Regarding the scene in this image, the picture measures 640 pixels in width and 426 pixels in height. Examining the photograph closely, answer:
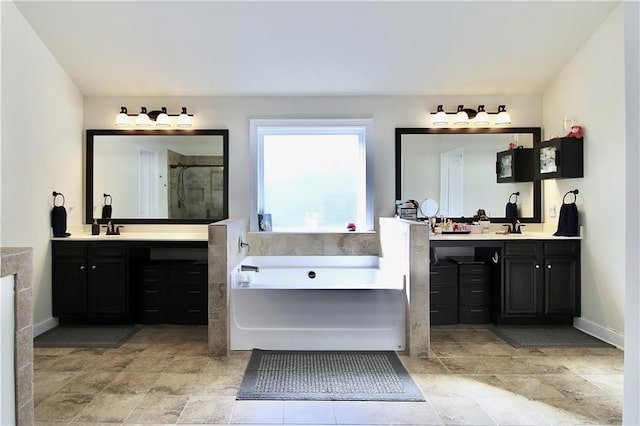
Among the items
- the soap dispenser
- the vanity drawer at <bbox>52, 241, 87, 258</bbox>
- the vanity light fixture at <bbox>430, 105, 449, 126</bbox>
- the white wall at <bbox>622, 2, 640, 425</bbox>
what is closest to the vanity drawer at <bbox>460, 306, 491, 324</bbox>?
the vanity light fixture at <bbox>430, 105, 449, 126</bbox>

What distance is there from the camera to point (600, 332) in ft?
12.0

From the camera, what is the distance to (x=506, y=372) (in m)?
2.94

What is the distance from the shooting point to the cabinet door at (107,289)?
399 centimetres

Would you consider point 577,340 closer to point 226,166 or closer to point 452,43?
point 452,43

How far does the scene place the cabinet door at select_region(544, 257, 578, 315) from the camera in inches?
155

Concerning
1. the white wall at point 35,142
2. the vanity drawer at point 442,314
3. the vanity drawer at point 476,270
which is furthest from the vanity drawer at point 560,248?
the white wall at point 35,142

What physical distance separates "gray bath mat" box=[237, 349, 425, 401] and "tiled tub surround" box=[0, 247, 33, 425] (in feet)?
3.99

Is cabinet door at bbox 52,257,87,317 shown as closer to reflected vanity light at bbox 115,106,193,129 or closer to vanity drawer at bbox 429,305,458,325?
reflected vanity light at bbox 115,106,193,129

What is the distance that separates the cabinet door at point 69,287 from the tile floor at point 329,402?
0.65 meters

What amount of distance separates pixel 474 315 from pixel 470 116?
202 centimetres

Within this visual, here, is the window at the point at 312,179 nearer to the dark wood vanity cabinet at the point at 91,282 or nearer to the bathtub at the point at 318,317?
the bathtub at the point at 318,317

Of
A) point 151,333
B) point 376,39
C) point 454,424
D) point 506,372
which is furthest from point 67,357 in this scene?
point 376,39

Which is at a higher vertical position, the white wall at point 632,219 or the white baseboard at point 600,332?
the white wall at point 632,219

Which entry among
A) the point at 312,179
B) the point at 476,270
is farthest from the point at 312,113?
the point at 476,270
